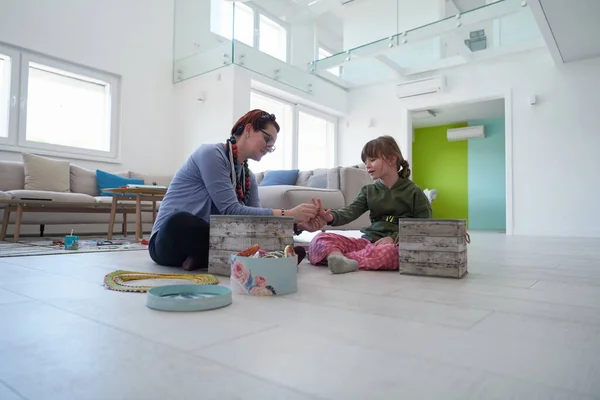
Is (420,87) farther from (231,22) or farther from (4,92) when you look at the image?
(4,92)

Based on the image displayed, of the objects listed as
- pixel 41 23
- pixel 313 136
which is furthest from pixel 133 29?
pixel 313 136

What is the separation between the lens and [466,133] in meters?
8.59

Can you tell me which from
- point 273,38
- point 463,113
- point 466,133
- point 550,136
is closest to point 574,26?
point 550,136

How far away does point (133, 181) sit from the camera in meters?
4.88

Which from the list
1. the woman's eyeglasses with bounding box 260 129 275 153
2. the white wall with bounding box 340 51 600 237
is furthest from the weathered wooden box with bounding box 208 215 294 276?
the white wall with bounding box 340 51 600 237

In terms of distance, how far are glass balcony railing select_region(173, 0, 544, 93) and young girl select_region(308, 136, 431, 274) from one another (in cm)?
410

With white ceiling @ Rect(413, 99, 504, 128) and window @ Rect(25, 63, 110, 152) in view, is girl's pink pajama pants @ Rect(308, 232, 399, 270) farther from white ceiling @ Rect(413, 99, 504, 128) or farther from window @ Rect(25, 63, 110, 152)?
white ceiling @ Rect(413, 99, 504, 128)

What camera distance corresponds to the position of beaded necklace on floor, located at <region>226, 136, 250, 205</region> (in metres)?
1.81

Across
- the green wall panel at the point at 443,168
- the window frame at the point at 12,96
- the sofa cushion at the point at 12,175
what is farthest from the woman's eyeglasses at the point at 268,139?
the green wall panel at the point at 443,168

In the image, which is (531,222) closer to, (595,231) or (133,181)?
(595,231)

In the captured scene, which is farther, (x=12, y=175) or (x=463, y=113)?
(x=463, y=113)

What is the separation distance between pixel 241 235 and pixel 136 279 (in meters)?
0.41

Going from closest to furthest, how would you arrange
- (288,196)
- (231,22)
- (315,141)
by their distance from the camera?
1. (288,196)
2. (231,22)
3. (315,141)

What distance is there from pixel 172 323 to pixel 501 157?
28.7 feet
